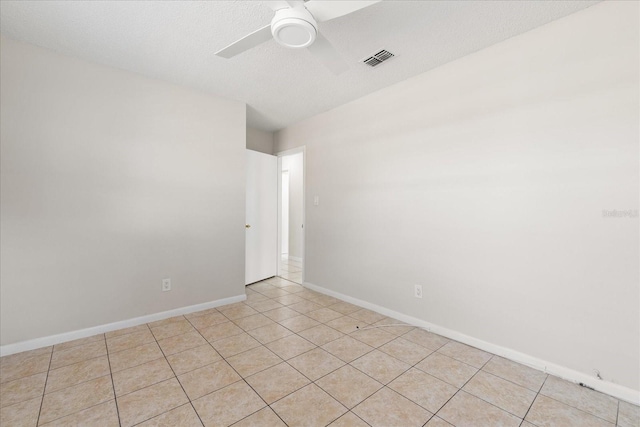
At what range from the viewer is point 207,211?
320 cm

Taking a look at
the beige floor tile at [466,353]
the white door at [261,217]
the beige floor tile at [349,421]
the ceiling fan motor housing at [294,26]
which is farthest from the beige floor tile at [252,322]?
the ceiling fan motor housing at [294,26]

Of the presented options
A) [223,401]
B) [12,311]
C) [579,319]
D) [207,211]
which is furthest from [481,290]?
[12,311]

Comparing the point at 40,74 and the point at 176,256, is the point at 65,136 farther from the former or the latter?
the point at 176,256

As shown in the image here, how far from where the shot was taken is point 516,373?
1.94 meters

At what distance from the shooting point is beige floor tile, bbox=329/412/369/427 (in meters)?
1.46

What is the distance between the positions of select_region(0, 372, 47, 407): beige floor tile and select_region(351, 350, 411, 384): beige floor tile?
214 centimetres

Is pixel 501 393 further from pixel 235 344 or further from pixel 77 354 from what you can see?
pixel 77 354

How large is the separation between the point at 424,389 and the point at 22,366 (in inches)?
116

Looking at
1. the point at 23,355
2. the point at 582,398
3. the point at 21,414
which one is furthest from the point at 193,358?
the point at 582,398

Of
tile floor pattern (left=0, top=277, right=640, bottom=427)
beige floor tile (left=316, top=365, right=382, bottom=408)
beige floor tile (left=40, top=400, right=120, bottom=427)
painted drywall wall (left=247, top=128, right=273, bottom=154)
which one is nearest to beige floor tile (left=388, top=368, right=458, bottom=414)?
tile floor pattern (left=0, top=277, right=640, bottom=427)

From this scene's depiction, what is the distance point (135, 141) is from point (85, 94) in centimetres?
53

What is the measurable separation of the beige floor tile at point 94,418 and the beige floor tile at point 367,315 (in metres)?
2.14

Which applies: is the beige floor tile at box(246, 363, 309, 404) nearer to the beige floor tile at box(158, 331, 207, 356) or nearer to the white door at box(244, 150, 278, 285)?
the beige floor tile at box(158, 331, 207, 356)

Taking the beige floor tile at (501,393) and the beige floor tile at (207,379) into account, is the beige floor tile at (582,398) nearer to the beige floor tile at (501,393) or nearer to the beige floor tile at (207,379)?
the beige floor tile at (501,393)
